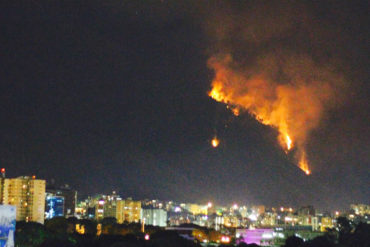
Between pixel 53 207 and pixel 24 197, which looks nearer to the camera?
pixel 24 197

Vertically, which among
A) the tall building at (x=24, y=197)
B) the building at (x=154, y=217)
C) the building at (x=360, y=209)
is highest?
the tall building at (x=24, y=197)

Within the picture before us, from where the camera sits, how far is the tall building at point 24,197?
44281 mm

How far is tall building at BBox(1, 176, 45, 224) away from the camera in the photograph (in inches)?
1743

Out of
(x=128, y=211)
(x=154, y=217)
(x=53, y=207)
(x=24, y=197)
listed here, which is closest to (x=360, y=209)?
(x=154, y=217)

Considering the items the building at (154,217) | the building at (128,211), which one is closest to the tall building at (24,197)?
the building at (128,211)

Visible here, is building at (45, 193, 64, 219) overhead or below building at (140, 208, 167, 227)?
overhead

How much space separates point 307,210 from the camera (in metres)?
68.5

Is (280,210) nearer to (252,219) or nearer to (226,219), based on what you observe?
(252,219)

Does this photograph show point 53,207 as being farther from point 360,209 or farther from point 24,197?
point 360,209

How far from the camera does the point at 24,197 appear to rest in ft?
147

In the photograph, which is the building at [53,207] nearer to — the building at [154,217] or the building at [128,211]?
the building at [128,211]

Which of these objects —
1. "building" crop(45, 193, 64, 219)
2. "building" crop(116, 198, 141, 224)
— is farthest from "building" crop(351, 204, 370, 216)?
"building" crop(45, 193, 64, 219)

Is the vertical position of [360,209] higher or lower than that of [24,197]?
lower

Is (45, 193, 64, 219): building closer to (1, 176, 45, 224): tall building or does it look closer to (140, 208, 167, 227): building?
(140, 208, 167, 227): building
